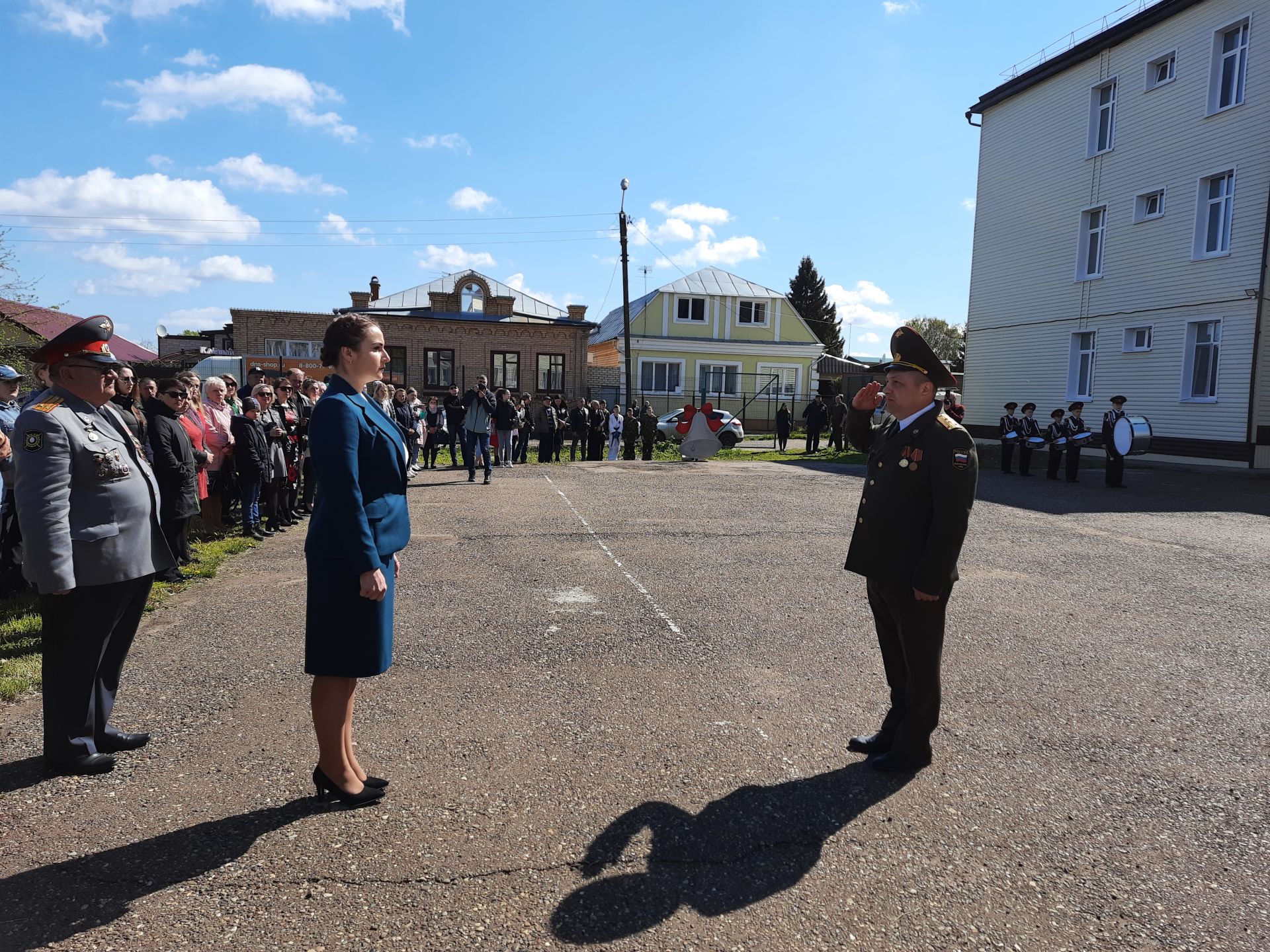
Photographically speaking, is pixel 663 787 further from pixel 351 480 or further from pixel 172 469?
pixel 172 469

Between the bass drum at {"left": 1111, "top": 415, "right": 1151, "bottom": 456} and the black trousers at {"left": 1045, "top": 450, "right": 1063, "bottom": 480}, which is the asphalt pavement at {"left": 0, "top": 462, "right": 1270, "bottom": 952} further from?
the black trousers at {"left": 1045, "top": 450, "right": 1063, "bottom": 480}

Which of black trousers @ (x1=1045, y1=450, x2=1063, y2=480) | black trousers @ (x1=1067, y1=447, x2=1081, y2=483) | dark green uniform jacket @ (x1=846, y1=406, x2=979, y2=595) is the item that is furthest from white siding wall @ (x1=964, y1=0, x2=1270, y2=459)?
dark green uniform jacket @ (x1=846, y1=406, x2=979, y2=595)

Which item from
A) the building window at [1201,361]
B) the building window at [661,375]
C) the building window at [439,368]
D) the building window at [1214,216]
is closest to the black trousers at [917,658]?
the building window at [1201,361]

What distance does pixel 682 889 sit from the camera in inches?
115

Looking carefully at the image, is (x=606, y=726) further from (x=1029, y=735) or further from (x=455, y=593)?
(x=455, y=593)

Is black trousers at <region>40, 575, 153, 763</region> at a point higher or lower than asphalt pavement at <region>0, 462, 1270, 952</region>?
higher

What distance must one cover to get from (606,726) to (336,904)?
1.77m

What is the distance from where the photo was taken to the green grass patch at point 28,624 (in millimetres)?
4714

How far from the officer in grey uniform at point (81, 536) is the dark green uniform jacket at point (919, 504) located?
135 inches

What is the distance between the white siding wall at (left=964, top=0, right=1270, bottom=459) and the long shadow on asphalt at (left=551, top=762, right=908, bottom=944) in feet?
71.7

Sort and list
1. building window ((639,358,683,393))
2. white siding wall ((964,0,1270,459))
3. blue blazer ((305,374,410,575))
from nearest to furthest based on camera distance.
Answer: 1. blue blazer ((305,374,410,575))
2. white siding wall ((964,0,1270,459))
3. building window ((639,358,683,393))

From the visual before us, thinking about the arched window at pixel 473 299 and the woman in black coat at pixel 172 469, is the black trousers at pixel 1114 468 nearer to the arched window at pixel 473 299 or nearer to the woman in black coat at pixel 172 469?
the woman in black coat at pixel 172 469

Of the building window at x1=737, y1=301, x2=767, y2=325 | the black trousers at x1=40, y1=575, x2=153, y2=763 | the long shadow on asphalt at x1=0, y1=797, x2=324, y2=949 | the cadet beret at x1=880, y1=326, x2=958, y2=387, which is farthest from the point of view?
the building window at x1=737, y1=301, x2=767, y2=325

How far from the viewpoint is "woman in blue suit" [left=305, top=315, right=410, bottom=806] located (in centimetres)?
310
